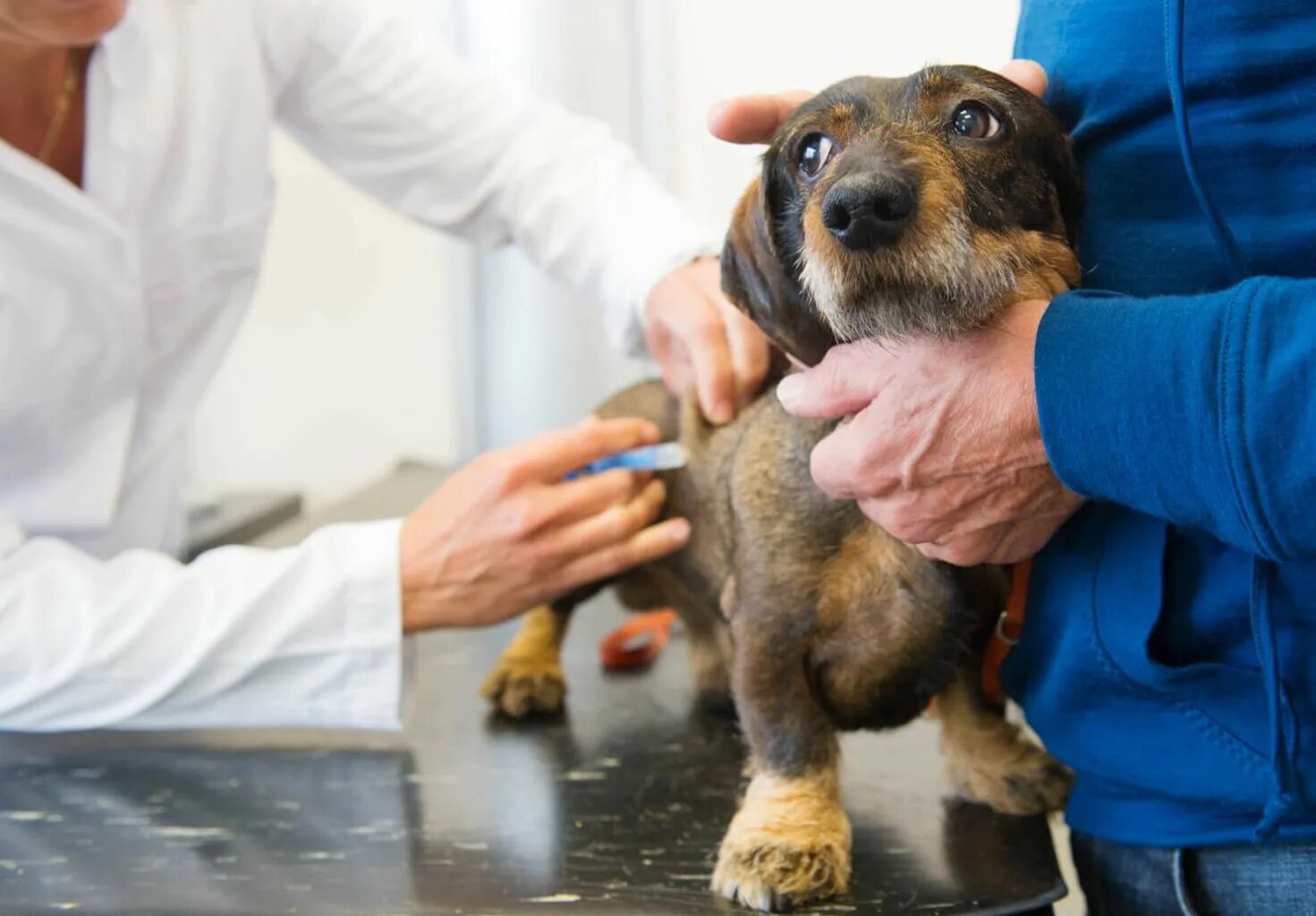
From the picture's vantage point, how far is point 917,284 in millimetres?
849

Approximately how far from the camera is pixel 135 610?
1169mm

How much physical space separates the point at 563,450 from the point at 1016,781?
57cm

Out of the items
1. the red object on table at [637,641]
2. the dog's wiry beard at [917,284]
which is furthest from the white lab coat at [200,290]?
the dog's wiry beard at [917,284]

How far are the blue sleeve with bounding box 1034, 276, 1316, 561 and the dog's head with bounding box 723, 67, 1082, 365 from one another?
0.10 meters

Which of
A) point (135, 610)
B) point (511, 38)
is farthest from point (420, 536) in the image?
point (511, 38)

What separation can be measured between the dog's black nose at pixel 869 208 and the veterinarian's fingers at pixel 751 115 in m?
0.24

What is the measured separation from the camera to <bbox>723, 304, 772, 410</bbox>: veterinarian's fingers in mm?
1286

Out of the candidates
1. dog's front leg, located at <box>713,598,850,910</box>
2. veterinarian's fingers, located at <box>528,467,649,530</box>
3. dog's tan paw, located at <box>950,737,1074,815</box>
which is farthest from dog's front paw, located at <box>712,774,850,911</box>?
veterinarian's fingers, located at <box>528,467,649,530</box>

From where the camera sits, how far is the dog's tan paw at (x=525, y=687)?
1.38m

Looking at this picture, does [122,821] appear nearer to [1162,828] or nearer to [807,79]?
[1162,828]

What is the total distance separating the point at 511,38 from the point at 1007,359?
1.79 m

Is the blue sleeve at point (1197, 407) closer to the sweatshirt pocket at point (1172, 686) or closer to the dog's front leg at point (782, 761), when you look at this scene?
the sweatshirt pocket at point (1172, 686)

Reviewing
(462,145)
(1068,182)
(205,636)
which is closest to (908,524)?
(1068,182)

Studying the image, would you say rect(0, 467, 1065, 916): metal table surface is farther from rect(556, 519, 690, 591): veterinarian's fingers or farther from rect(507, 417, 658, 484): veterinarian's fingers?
rect(507, 417, 658, 484): veterinarian's fingers
